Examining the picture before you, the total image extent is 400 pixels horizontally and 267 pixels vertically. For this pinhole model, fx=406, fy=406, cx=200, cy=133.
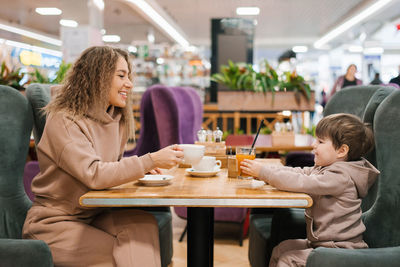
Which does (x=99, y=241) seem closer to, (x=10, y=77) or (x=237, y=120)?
(x=10, y=77)

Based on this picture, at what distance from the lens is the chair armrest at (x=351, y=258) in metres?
1.33

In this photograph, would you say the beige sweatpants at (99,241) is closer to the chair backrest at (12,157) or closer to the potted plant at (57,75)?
the chair backrest at (12,157)

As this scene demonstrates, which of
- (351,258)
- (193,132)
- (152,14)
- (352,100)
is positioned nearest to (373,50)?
(152,14)

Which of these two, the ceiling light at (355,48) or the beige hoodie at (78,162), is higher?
the ceiling light at (355,48)

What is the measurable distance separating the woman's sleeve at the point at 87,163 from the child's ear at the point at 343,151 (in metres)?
0.74

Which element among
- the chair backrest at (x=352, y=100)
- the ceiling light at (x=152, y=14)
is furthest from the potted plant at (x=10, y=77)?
the ceiling light at (x=152, y=14)

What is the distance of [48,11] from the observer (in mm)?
11938

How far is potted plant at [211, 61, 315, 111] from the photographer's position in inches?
150

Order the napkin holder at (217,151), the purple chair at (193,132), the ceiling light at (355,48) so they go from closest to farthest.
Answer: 1. the napkin holder at (217,151)
2. the purple chair at (193,132)
3. the ceiling light at (355,48)

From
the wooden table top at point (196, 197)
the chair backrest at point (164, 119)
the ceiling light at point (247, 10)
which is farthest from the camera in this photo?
the ceiling light at point (247, 10)

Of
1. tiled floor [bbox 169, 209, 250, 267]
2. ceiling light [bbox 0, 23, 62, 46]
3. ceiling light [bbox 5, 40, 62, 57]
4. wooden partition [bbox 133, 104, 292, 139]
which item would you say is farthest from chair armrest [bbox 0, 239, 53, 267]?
ceiling light [bbox 0, 23, 62, 46]

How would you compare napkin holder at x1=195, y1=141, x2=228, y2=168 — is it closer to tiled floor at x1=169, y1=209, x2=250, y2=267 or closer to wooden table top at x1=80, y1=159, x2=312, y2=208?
wooden table top at x1=80, y1=159, x2=312, y2=208

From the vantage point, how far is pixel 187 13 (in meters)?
12.5

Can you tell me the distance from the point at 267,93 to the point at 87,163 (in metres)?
2.61
